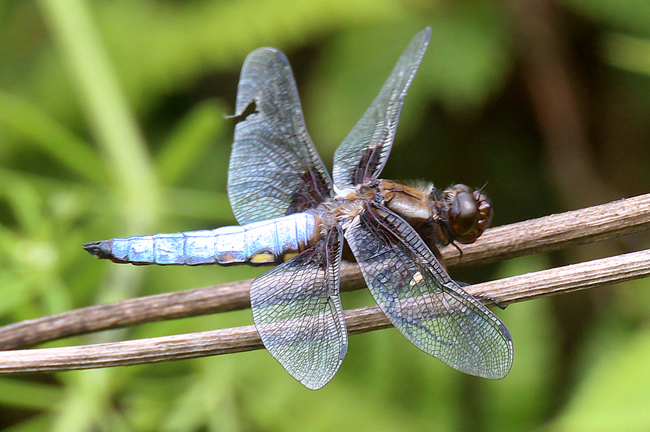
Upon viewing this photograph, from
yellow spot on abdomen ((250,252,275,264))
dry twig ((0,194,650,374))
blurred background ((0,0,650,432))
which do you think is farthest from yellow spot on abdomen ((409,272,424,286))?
blurred background ((0,0,650,432))

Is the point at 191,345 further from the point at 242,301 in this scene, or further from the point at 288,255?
the point at 288,255

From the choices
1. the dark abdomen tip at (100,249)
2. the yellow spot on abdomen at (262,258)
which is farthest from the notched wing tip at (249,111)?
the dark abdomen tip at (100,249)

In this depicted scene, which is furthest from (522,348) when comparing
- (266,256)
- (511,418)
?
(266,256)

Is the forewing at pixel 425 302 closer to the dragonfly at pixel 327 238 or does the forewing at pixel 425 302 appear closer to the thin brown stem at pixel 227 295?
the dragonfly at pixel 327 238

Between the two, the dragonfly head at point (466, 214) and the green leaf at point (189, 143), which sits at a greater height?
the green leaf at point (189, 143)

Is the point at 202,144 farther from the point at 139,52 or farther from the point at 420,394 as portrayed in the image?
the point at 420,394

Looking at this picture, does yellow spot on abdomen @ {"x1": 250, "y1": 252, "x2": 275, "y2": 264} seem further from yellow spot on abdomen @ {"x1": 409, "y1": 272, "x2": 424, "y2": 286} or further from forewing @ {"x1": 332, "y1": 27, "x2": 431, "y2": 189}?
yellow spot on abdomen @ {"x1": 409, "y1": 272, "x2": 424, "y2": 286}
